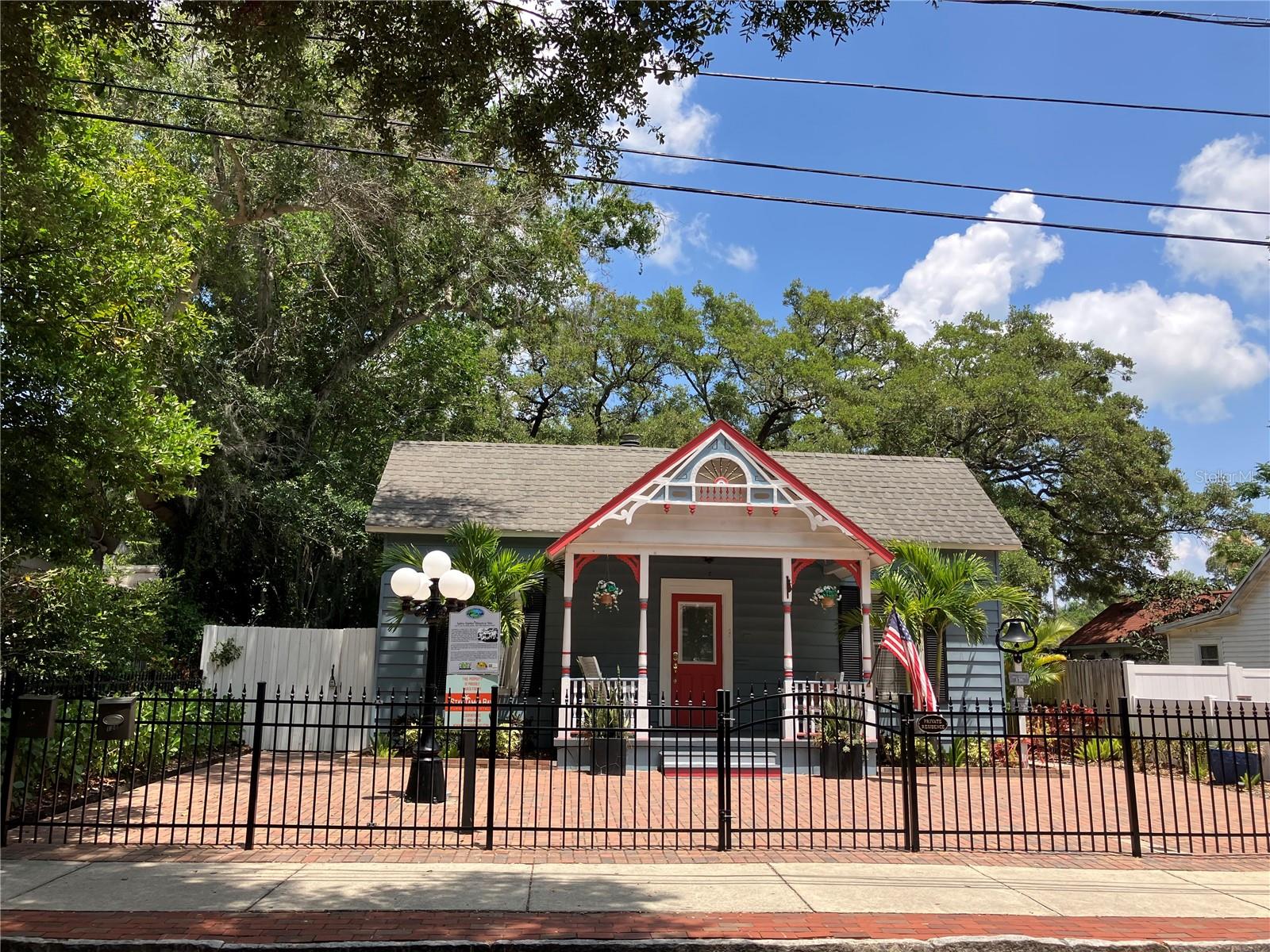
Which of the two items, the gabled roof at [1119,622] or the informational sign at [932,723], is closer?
the informational sign at [932,723]

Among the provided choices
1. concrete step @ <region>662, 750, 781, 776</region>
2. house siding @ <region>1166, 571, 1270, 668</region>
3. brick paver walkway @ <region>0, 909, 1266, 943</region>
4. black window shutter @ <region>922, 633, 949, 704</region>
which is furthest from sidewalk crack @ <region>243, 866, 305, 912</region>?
house siding @ <region>1166, 571, 1270, 668</region>

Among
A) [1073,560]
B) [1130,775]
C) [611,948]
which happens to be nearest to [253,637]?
[611,948]

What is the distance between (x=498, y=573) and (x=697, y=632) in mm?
4021

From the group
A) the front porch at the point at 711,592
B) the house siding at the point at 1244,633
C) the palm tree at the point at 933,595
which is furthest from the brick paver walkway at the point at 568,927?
the house siding at the point at 1244,633

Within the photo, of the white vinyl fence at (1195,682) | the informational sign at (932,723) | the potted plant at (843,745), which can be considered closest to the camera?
the informational sign at (932,723)

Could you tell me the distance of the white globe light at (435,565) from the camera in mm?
11172

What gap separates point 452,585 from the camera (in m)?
11.1

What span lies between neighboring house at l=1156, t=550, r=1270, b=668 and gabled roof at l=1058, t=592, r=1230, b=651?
1.04 metres

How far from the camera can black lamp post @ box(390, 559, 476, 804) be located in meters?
10.4

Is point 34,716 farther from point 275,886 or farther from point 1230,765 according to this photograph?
point 1230,765

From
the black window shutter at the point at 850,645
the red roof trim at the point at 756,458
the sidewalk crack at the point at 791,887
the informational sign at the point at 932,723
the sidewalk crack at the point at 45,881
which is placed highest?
the red roof trim at the point at 756,458

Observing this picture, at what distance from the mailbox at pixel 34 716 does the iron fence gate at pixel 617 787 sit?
0.02 metres

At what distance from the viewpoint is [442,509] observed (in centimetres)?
1727

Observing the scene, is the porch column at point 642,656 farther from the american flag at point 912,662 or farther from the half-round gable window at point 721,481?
the american flag at point 912,662
